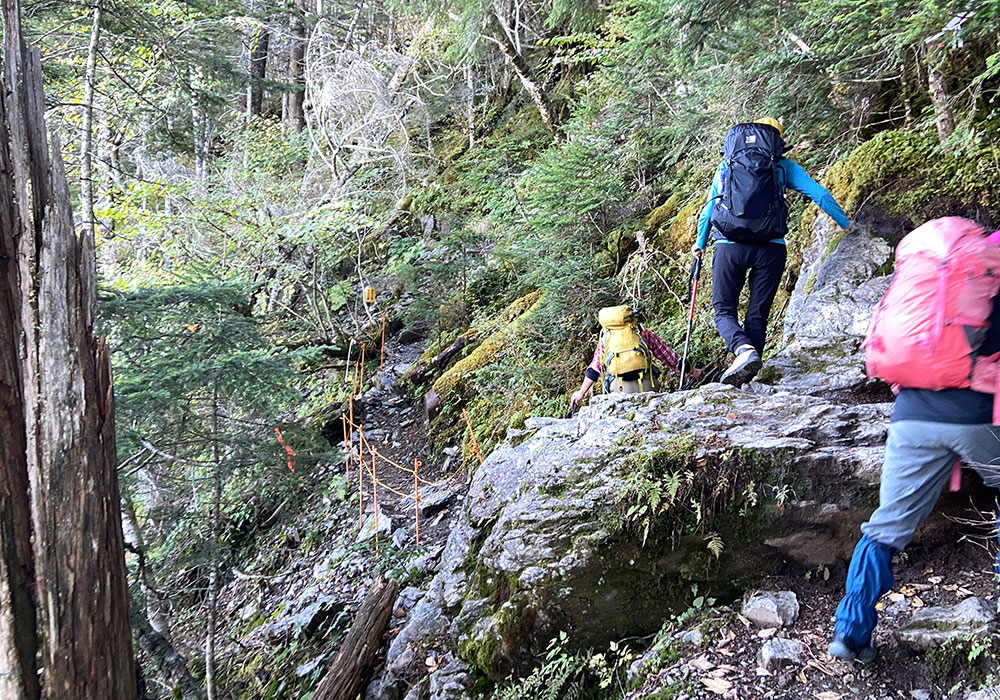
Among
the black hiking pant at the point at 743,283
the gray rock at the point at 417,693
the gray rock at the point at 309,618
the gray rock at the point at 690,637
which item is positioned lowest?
the gray rock at the point at 309,618

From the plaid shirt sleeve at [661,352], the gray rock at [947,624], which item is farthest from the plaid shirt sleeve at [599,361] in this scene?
the gray rock at [947,624]

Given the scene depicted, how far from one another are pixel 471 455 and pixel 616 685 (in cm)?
511

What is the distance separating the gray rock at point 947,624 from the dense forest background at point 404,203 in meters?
3.23

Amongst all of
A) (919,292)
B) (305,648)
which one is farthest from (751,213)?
(305,648)

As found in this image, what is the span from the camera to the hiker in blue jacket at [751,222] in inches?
191

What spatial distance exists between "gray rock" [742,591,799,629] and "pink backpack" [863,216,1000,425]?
155 centimetres

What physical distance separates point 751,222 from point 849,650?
123 inches

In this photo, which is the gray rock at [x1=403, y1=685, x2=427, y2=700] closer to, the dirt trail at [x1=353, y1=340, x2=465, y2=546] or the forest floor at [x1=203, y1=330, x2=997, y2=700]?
the forest floor at [x1=203, y1=330, x2=997, y2=700]

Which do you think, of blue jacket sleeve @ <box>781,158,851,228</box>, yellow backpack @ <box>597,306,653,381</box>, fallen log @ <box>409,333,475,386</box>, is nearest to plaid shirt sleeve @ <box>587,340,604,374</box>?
yellow backpack @ <box>597,306,653,381</box>

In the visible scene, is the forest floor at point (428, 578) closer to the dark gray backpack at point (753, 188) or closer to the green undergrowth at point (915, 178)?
the dark gray backpack at point (753, 188)

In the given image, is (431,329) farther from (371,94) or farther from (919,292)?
(919,292)

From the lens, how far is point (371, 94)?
13609mm

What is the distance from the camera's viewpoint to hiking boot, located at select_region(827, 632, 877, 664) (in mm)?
3014

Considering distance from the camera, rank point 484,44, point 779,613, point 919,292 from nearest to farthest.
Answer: point 919,292
point 779,613
point 484,44
